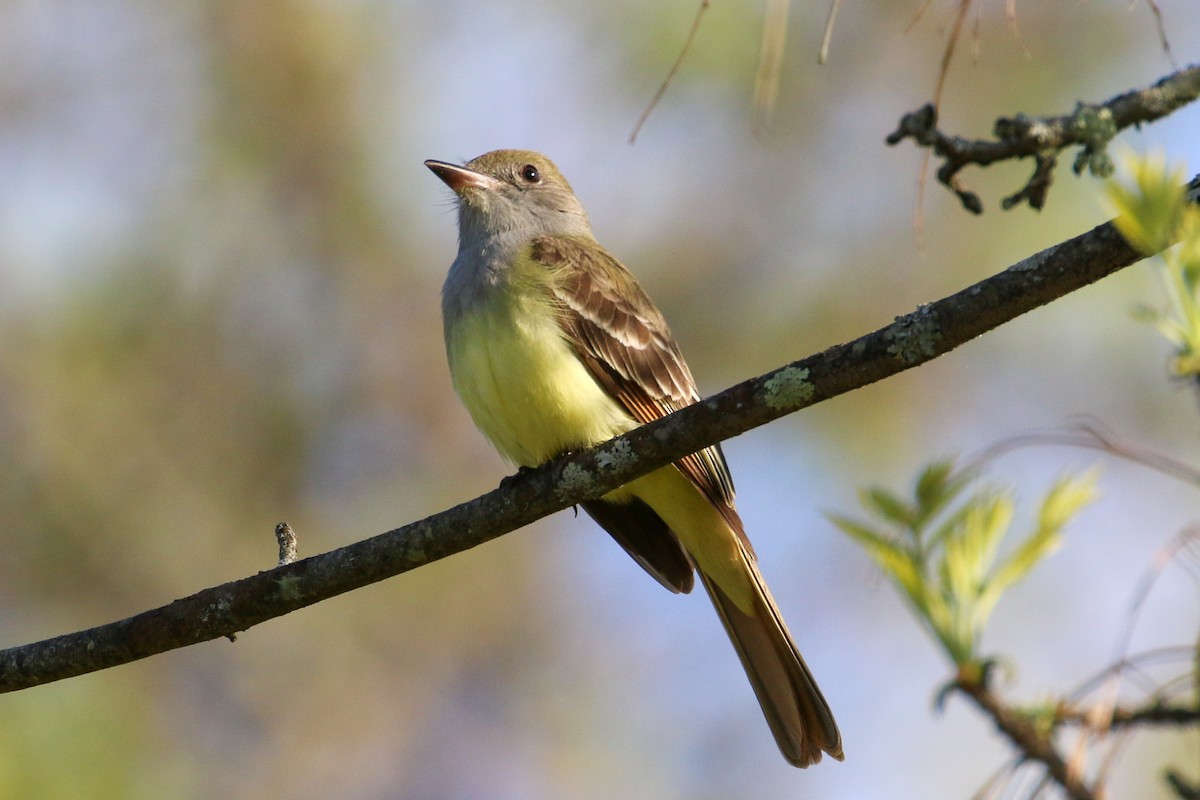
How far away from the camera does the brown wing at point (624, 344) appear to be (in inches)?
207

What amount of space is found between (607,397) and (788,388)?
1.70 metres

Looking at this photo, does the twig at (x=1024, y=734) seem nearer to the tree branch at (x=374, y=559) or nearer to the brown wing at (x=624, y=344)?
the tree branch at (x=374, y=559)

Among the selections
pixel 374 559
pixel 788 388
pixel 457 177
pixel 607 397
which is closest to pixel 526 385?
pixel 607 397

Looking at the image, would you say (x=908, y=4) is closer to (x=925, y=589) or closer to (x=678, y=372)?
(x=678, y=372)

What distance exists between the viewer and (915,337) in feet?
11.0

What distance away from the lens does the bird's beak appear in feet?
20.4

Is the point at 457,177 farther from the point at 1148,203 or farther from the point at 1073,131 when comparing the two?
the point at 1148,203

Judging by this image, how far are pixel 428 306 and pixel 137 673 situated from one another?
2945 mm

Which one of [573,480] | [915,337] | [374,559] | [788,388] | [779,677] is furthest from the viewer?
[779,677]

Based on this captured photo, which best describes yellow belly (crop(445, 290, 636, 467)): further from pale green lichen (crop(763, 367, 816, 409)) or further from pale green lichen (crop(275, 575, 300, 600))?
pale green lichen (crop(763, 367, 816, 409))

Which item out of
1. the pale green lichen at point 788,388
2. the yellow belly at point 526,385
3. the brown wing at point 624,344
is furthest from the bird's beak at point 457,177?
the pale green lichen at point 788,388

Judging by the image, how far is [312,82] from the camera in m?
9.54

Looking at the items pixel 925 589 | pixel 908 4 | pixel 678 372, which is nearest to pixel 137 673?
pixel 678 372

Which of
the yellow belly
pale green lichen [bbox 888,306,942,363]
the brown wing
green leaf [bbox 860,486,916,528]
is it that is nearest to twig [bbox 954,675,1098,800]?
green leaf [bbox 860,486,916,528]
